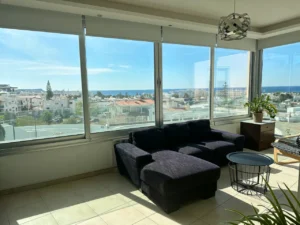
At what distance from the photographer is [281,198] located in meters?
2.70

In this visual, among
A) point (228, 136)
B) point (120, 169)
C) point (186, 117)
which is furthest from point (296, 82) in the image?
point (120, 169)

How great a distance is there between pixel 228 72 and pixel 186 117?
5.55 feet

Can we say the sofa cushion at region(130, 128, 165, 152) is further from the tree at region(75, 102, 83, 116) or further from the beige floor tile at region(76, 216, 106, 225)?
the beige floor tile at region(76, 216, 106, 225)

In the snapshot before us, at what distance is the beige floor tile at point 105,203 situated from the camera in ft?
8.39

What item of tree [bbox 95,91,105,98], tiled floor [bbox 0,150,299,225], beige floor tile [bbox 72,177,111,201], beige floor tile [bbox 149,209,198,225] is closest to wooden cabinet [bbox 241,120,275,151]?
tiled floor [bbox 0,150,299,225]

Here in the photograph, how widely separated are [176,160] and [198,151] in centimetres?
69

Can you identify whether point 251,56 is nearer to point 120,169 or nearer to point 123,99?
point 123,99

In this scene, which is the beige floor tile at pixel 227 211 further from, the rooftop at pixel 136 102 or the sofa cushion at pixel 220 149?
the rooftop at pixel 136 102

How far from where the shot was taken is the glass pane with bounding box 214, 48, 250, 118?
504 cm

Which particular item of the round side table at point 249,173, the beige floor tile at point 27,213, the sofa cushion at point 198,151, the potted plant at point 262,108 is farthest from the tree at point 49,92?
the potted plant at point 262,108

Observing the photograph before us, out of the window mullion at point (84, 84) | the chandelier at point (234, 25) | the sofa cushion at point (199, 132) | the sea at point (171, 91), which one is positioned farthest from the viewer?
the sofa cushion at point (199, 132)

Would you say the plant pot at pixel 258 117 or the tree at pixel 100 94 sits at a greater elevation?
the tree at pixel 100 94

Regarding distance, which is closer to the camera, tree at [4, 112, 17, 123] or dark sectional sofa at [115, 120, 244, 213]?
dark sectional sofa at [115, 120, 244, 213]

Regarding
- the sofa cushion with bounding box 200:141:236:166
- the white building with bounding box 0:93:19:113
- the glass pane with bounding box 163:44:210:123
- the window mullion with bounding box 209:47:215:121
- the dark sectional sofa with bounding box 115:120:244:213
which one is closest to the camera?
→ the dark sectional sofa with bounding box 115:120:244:213
